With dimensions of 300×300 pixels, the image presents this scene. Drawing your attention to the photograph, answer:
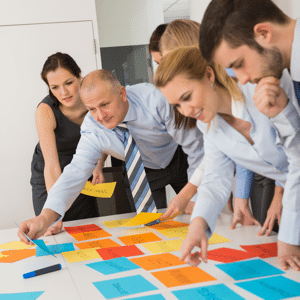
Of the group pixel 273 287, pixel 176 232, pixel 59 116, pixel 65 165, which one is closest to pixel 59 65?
pixel 59 116

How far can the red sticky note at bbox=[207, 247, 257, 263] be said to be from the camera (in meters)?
1.17

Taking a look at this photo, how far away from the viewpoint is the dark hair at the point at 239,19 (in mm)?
931

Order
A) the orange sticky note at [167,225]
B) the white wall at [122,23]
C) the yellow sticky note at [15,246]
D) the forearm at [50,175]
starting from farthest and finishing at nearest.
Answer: the white wall at [122,23]
the forearm at [50,175]
the orange sticky note at [167,225]
the yellow sticky note at [15,246]

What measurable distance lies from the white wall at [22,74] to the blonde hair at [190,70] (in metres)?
2.09

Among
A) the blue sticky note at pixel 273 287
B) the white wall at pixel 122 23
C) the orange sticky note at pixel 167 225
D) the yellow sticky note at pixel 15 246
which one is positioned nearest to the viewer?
the blue sticky note at pixel 273 287

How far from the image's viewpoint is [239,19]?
36.7 inches

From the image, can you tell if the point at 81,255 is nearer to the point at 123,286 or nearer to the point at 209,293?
the point at 123,286

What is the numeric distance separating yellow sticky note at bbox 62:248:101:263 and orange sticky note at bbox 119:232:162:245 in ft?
0.45

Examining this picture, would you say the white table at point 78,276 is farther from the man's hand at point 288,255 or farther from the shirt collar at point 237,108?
the shirt collar at point 237,108

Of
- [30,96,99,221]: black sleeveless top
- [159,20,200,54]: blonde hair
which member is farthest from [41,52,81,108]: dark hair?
[159,20,200,54]: blonde hair

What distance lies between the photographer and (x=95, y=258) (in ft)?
4.20

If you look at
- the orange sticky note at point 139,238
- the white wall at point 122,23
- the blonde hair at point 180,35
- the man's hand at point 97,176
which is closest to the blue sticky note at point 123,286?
the orange sticky note at point 139,238

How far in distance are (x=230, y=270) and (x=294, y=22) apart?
26.2 inches

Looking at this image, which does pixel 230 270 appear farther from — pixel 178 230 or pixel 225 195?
pixel 178 230
